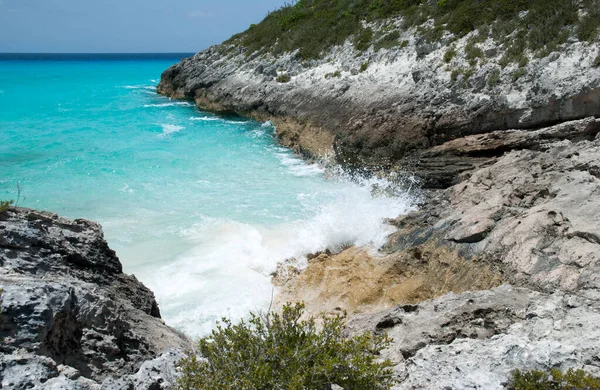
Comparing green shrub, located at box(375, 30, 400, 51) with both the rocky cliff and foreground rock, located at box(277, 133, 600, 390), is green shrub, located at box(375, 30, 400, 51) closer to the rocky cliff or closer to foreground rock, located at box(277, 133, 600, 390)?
the rocky cliff

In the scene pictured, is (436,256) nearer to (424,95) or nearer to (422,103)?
(422,103)

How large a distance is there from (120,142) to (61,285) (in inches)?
839

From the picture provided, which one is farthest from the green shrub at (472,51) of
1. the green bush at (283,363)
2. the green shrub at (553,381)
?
the green shrub at (553,381)

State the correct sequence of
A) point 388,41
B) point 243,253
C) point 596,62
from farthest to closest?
point 388,41 → point 596,62 → point 243,253

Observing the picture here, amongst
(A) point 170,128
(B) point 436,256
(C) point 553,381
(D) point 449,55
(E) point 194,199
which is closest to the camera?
(C) point 553,381

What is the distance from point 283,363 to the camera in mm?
4801

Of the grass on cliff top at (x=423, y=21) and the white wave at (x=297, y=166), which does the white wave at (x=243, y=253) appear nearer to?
the white wave at (x=297, y=166)

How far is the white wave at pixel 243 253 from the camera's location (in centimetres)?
1012

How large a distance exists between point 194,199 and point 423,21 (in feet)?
49.3

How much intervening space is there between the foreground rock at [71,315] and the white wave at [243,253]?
8.32 feet

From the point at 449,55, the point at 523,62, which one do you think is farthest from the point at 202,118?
the point at 523,62

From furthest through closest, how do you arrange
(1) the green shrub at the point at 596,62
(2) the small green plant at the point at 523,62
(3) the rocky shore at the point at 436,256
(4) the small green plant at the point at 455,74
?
(4) the small green plant at the point at 455,74 → (2) the small green plant at the point at 523,62 → (1) the green shrub at the point at 596,62 → (3) the rocky shore at the point at 436,256

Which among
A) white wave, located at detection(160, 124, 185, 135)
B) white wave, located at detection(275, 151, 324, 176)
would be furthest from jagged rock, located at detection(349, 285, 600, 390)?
white wave, located at detection(160, 124, 185, 135)

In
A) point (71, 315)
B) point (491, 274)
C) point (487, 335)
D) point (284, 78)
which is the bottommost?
point (491, 274)
